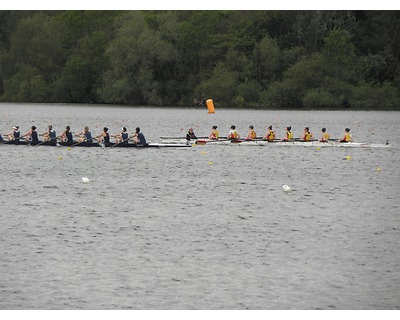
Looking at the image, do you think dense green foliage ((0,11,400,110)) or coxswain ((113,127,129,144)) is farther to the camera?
dense green foliage ((0,11,400,110))

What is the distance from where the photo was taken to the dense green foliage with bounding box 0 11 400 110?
81.8 m

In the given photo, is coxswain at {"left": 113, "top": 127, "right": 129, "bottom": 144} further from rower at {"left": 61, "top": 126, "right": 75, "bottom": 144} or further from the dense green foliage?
the dense green foliage

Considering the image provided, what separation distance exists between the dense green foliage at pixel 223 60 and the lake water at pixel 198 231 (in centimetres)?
4163

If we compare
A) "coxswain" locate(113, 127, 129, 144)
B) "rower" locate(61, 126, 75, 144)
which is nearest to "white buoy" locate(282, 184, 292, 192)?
"coxswain" locate(113, 127, 129, 144)

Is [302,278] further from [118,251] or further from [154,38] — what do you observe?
[154,38]

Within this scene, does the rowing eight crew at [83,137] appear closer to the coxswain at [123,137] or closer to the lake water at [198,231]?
the coxswain at [123,137]

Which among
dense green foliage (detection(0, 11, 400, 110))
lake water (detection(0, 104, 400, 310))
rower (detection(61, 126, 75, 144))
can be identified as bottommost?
lake water (detection(0, 104, 400, 310))

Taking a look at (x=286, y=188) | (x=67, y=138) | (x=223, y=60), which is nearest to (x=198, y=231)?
(x=286, y=188)

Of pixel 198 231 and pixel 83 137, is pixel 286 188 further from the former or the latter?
pixel 83 137

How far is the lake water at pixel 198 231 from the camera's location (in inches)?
642

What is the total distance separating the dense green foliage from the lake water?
41627mm

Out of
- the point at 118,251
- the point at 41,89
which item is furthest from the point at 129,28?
the point at 118,251

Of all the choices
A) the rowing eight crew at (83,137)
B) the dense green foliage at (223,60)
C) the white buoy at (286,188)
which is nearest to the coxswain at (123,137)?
the rowing eight crew at (83,137)

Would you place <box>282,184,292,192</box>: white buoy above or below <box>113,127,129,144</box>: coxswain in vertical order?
below
